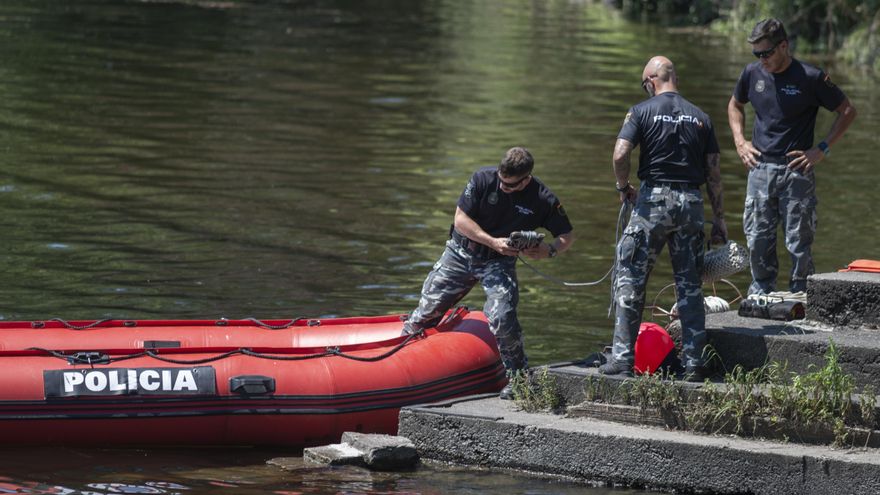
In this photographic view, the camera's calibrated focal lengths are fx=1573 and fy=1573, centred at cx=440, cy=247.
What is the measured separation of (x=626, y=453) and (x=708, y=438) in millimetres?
486

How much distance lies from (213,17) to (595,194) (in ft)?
83.8

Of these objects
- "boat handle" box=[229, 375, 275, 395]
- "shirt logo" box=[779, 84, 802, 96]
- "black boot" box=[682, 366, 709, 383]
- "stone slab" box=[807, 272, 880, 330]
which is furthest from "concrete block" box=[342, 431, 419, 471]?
"shirt logo" box=[779, 84, 802, 96]

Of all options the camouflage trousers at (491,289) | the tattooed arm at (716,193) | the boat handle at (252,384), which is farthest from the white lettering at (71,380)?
the tattooed arm at (716,193)

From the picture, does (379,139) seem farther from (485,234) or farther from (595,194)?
(485,234)

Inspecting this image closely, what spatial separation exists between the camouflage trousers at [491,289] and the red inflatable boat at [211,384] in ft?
0.96

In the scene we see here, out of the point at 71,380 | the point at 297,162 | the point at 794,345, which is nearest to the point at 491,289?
the point at 794,345

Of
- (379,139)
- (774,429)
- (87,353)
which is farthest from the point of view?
(379,139)

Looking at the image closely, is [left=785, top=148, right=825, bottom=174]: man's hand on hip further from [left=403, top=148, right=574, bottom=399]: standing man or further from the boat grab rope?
the boat grab rope

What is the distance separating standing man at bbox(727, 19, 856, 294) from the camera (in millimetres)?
10461

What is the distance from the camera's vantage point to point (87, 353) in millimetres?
10117

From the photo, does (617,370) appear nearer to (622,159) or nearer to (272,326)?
(622,159)

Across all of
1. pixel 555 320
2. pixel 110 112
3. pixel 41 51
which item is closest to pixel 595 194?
pixel 555 320

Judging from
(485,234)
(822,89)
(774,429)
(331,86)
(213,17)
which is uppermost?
(213,17)

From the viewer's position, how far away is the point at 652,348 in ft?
32.7
